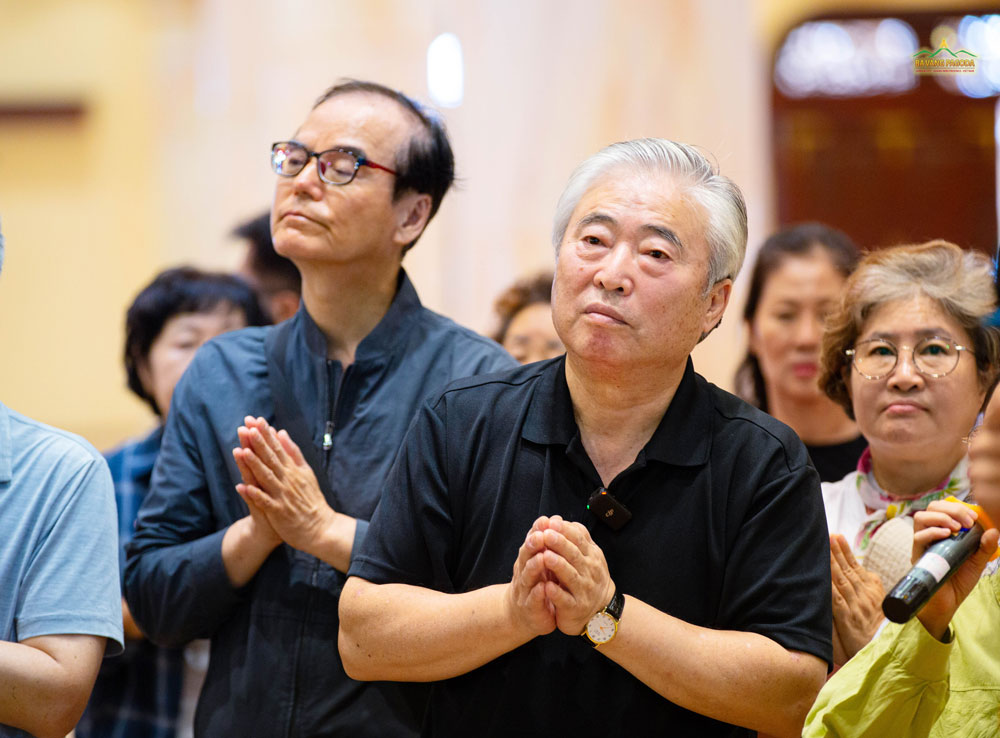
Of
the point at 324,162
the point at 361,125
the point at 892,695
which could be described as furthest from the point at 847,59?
the point at 892,695

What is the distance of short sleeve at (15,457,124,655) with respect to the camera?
1950 millimetres

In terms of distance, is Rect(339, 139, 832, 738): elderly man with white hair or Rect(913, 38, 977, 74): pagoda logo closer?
Rect(339, 139, 832, 738): elderly man with white hair

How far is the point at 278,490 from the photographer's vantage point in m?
2.25

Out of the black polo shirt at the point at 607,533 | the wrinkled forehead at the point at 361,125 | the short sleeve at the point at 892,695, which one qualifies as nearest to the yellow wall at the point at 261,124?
the wrinkled forehead at the point at 361,125

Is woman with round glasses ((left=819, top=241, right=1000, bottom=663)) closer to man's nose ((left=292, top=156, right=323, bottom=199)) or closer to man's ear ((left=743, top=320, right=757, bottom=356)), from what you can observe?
man's ear ((left=743, top=320, right=757, bottom=356))

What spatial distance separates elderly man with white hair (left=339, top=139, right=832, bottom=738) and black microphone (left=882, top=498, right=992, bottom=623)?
24cm

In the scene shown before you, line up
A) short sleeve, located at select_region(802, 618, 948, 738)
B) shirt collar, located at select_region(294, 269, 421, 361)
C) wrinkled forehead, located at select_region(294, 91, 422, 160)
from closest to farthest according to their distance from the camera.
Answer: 1. short sleeve, located at select_region(802, 618, 948, 738)
2. shirt collar, located at select_region(294, 269, 421, 361)
3. wrinkled forehead, located at select_region(294, 91, 422, 160)

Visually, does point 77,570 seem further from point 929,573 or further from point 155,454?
point 929,573

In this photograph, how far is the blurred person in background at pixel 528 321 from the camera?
3518 mm

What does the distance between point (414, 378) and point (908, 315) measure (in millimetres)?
1078

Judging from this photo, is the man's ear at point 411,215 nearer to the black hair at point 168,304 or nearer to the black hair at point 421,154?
the black hair at point 421,154

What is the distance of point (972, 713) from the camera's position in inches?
71.9

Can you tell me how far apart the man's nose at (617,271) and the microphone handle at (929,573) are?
0.64 m

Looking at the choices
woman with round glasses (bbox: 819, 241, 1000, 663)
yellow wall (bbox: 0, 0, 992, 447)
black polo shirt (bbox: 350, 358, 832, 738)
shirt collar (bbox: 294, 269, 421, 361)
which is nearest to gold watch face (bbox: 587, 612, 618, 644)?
black polo shirt (bbox: 350, 358, 832, 738)
